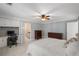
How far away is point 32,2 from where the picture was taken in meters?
1.27

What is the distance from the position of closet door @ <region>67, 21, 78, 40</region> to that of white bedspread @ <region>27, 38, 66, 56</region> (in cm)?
Answer: 13

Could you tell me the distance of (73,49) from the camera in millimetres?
1266

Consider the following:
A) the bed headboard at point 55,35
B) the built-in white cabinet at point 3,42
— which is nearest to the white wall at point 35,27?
the bed headboard at point 55,35

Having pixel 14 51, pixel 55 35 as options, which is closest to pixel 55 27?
pixel 55 35

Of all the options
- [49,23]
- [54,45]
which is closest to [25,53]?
[54,45]

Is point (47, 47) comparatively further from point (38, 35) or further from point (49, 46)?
point (38, 35)

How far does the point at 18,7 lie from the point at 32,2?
0.21 m

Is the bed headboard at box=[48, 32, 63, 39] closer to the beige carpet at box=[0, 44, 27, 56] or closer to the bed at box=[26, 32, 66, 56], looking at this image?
the bed at box=[26, 32, 66, 56]

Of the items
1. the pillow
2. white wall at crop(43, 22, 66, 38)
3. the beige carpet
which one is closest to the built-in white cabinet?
the beige carpet

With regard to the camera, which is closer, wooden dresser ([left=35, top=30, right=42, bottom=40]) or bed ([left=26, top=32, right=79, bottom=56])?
bed ([left=26, top=32, right=79, bottom=56])

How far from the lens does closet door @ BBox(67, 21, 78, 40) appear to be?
1299 mm

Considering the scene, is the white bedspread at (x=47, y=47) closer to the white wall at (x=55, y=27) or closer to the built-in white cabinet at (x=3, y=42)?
the white wall at (x=55, y=27)

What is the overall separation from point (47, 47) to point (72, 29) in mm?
430

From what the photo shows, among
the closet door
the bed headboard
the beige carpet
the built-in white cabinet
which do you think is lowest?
the beige carpet
